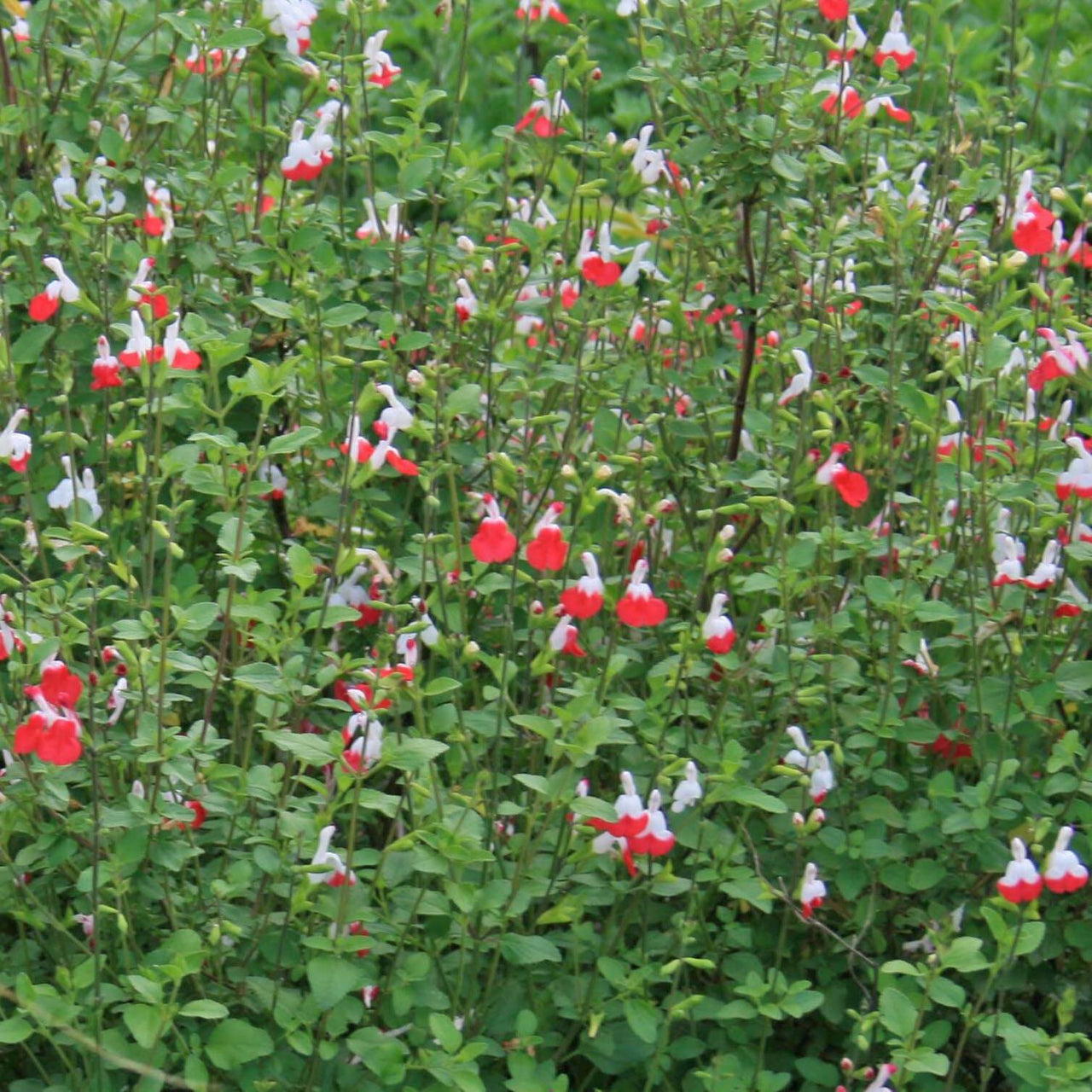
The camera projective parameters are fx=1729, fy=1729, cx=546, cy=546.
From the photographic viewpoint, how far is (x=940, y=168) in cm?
304

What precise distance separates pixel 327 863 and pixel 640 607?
529mm

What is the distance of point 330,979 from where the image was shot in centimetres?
204

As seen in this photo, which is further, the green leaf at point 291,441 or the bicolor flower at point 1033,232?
the bicolor flower at point 1033,232

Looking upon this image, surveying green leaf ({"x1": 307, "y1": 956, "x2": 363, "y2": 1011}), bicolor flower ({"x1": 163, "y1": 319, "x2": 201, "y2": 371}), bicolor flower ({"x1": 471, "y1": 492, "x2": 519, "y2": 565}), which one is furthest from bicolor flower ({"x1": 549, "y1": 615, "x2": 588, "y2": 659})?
bicolor flower ({"x1": 163, "y1": 319, "x2": 201, "y2": 371})

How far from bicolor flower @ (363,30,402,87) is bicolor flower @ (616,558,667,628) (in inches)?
40.5

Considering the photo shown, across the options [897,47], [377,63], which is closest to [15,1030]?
[377,63]

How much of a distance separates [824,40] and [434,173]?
2.26 ft

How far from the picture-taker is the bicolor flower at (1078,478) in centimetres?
236

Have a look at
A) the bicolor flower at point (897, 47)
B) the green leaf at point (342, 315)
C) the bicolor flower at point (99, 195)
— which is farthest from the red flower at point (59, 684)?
the bicolor flower at point (897, 47)

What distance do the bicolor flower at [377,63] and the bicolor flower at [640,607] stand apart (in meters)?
1.03

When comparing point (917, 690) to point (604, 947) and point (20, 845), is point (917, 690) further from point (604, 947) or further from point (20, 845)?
point (20, 845)

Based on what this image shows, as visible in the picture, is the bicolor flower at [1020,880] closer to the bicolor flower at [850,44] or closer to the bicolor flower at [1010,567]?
the bicolor flower at [1010,567]

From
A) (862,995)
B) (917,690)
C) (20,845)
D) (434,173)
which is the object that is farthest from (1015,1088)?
(434,173)

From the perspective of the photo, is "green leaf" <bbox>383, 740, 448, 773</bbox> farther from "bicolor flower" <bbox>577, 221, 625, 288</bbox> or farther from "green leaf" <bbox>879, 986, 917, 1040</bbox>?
"bicolor flower" <bbox>577, 221, 625, 288</bbox>
